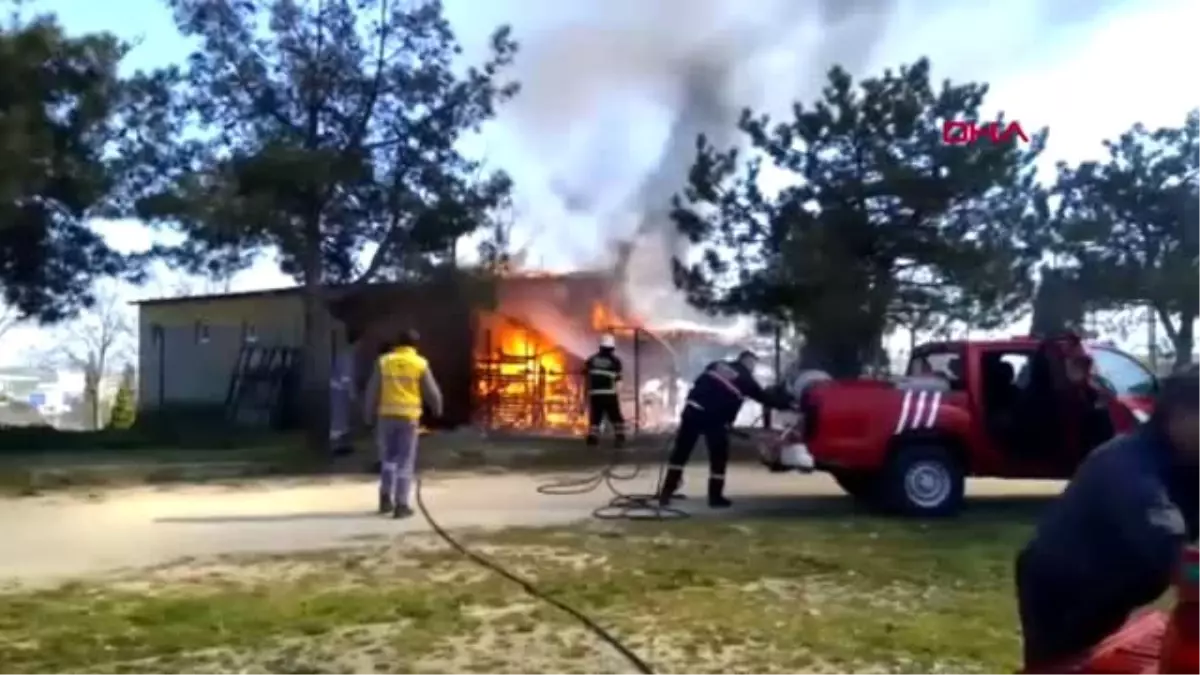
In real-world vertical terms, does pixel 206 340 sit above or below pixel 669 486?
above

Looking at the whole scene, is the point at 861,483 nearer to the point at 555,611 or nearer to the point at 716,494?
the point at 716,494

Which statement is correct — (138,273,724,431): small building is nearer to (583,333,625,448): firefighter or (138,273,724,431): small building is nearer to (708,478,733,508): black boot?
(583,333,625,448): firefighter

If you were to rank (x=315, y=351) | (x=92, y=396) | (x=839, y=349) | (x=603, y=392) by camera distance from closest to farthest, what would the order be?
(x=839, y=349)
(x=603, y=392)
(x=315, y=351)
(x=92, y=396)

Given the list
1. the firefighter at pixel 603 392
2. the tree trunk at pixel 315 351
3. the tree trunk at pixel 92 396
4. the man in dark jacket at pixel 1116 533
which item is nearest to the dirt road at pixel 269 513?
the firefighter at pixel 603 392

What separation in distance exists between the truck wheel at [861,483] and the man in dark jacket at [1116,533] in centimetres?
886

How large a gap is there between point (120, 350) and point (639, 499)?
46296 millimetres

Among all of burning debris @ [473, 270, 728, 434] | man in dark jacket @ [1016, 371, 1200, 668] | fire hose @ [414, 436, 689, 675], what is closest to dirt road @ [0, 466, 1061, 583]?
fire hose @ [414, 436, 689, 675]

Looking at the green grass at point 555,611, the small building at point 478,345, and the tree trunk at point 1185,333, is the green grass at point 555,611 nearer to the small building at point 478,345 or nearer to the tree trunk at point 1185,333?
the tree trunk at point 1185,333

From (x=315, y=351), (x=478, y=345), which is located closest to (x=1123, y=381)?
(x=315, y=351)

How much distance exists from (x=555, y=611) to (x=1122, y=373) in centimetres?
627

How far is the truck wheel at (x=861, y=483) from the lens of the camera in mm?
12211

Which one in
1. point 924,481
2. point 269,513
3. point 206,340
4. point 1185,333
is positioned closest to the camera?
point 924,481

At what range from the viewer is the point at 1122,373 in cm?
1171

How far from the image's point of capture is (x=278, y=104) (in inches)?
808
